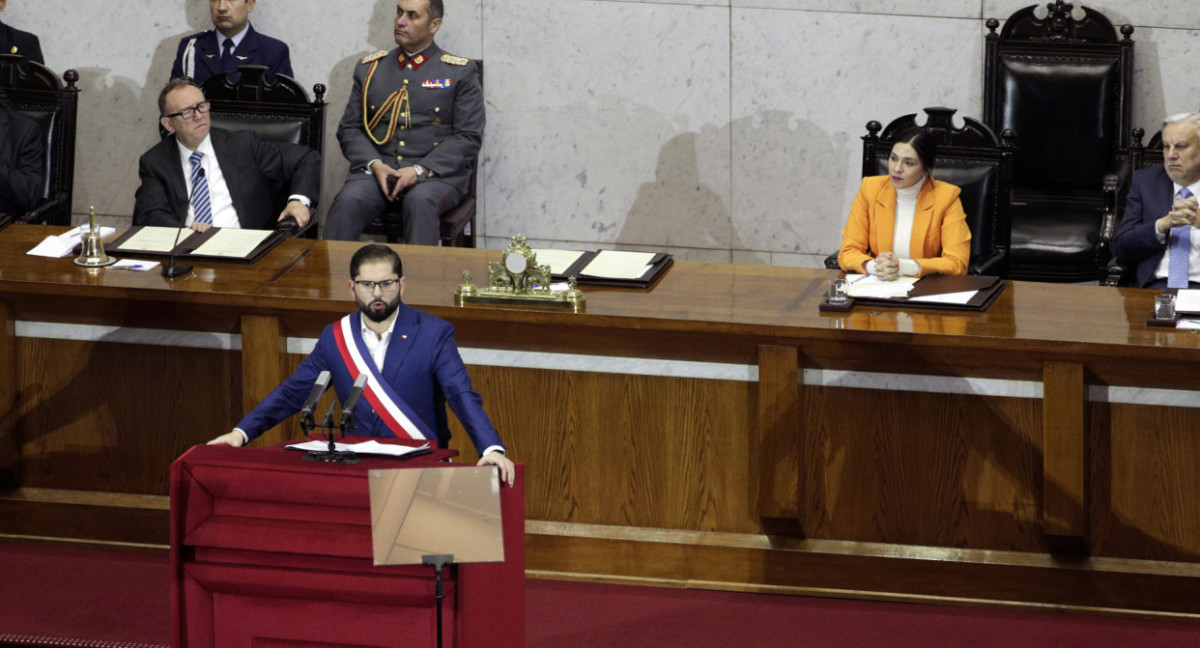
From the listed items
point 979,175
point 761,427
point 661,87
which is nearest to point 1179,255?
point 979,175

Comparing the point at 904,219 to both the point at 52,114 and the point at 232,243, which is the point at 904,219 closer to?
the point at 232,243

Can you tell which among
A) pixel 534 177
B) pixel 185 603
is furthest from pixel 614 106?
pixel 185 603

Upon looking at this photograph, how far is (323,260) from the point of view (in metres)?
4.97

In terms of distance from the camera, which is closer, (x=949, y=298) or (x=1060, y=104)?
(x=949, y=298)

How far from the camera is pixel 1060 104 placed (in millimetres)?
6523

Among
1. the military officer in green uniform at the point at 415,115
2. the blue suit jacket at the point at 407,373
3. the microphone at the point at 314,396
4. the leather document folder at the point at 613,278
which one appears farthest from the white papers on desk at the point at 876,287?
the military officer in green uniform at the point at 415,115

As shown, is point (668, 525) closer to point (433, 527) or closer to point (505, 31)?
point (433, 527)

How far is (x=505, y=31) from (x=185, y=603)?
4.71m

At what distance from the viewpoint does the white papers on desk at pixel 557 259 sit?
4801 millimetres

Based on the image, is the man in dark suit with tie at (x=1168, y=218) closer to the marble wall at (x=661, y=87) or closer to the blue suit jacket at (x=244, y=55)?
the marble wall at (x=661, y=87)

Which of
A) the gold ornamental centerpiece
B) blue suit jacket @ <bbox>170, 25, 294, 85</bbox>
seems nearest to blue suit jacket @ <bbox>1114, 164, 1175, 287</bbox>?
the gold ornamental centerpiece

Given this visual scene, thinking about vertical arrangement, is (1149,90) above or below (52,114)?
above

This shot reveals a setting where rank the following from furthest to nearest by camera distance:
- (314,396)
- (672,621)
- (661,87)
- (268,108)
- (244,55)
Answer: (661,87), (244,55), (268,108), (672,621), (314,396)

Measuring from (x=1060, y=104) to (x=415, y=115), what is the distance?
277 cm
